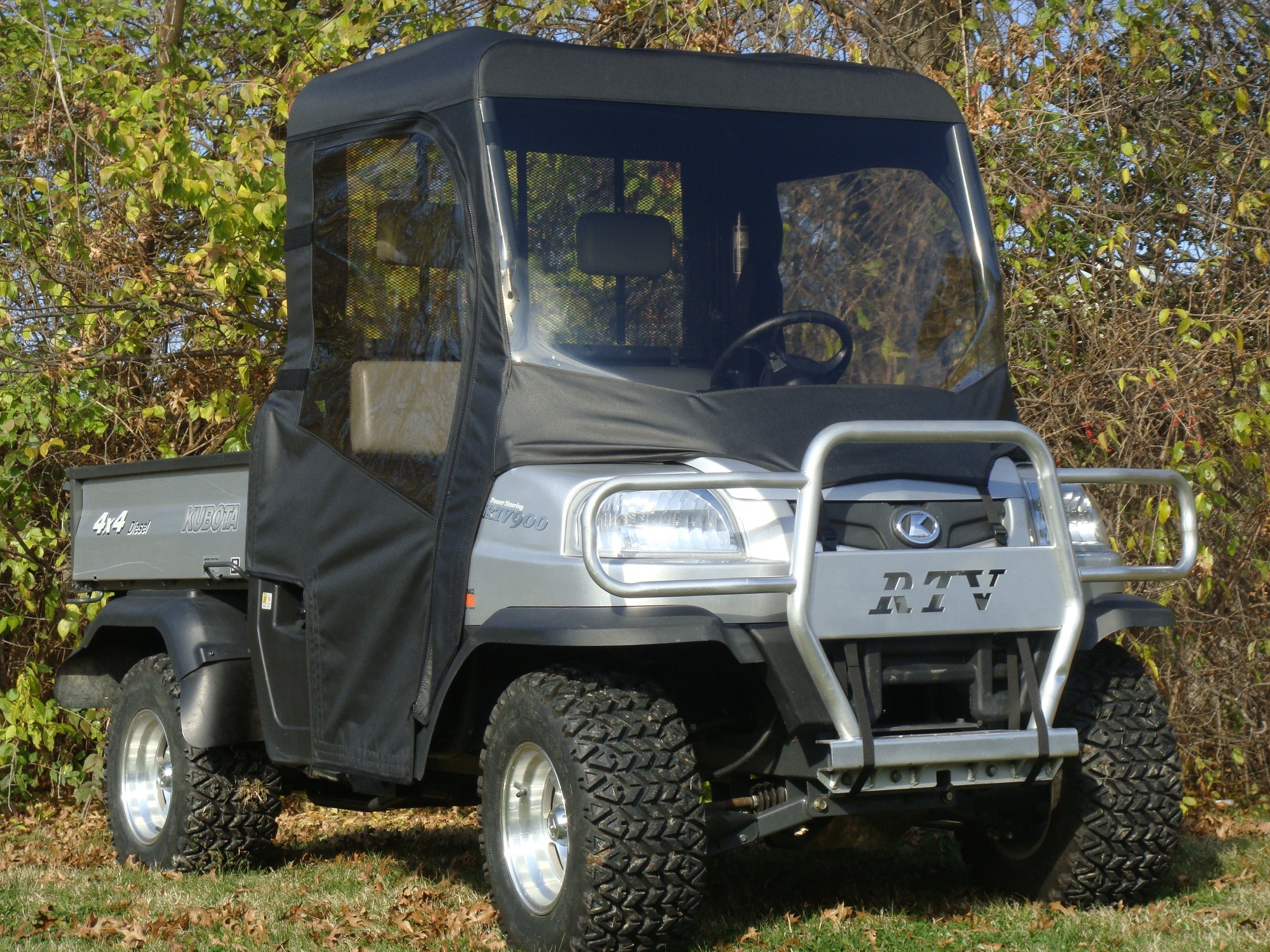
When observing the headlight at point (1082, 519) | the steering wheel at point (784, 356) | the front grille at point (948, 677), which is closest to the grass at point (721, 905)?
the front grille at point (948, 677)

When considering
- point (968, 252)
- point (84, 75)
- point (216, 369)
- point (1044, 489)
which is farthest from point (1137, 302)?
point (84, 75)

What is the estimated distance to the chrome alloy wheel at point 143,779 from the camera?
20.8ft

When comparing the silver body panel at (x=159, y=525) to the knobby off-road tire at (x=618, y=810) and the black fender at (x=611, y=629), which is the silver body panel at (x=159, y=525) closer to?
the black fender at (x=611, y=629)

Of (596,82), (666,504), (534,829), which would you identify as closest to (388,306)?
(596,82)

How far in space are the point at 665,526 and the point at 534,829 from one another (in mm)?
1020

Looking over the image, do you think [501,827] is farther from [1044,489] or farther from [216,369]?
[216,369]

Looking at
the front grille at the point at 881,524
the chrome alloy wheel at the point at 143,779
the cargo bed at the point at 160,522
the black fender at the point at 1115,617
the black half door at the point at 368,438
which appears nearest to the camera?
the front grille at the point at 881,524

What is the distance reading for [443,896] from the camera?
5488mm

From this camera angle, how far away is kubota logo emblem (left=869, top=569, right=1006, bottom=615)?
399cm

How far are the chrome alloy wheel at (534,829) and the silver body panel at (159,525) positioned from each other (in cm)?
179

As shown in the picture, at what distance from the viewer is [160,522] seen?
631 centimetres

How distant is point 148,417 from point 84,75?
1.81 meters

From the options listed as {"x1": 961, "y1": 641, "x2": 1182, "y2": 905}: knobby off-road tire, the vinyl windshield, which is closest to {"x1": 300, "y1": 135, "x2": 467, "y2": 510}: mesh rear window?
the vinyl windshield

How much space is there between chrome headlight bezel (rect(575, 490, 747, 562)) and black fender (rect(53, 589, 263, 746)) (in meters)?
2.28
